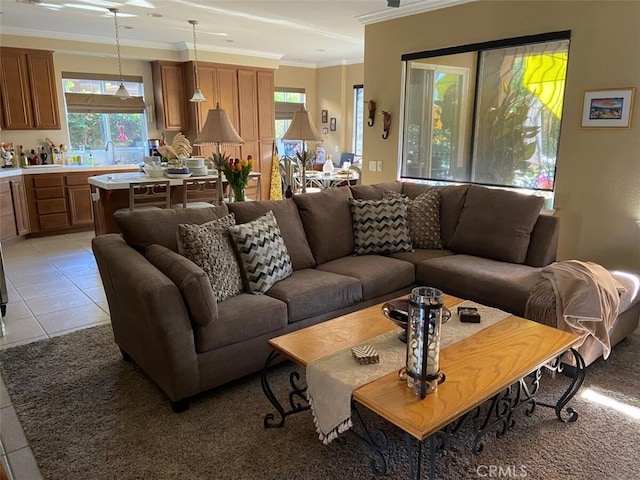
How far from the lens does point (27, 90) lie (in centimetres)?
623

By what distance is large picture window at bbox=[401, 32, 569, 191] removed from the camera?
400 centimetres

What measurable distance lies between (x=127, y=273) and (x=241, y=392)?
882mm

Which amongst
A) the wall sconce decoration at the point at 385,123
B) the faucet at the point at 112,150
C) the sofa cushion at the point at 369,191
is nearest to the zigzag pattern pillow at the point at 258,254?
the sofa cushion at the point at 369,191

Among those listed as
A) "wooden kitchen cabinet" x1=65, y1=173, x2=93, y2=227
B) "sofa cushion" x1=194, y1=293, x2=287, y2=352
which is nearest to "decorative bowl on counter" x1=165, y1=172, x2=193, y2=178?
"wooden kitchen cabinet" x1=65, y1=173, x2=93, y2=227

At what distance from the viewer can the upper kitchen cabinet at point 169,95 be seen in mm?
7344

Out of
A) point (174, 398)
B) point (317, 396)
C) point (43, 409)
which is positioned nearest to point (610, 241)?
point (317, 396)

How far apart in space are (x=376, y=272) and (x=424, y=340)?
1.52 metres

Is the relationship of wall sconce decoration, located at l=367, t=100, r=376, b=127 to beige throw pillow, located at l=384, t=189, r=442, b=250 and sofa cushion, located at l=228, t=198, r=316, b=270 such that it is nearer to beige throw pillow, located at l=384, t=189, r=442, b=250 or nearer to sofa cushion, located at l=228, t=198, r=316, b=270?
beige throw pillow, located at l=384, t=189, r=442, b=250

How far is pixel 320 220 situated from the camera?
3471mm

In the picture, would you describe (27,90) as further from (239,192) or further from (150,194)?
(239,192)

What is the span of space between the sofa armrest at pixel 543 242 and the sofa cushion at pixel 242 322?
1.86 metres

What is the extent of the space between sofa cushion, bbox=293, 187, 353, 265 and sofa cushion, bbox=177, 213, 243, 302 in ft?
2.58

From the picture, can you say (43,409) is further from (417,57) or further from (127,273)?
(417,57)

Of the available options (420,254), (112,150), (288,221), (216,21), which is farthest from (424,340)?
(112,150)
